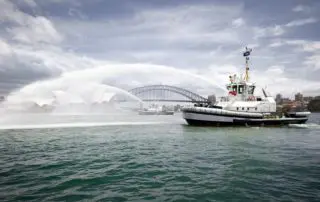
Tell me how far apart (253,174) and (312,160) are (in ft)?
20.7

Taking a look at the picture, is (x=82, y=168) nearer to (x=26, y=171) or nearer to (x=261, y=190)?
(x=26, y=171)

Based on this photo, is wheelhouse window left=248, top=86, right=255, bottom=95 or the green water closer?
the green water

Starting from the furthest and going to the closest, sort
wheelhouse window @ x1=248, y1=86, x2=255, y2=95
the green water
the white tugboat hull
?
wheelhouse window @ x1=248, y1=86, x2=255, y2=95 < the white tugboat hull < the green water

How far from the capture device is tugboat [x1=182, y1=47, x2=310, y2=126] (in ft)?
126

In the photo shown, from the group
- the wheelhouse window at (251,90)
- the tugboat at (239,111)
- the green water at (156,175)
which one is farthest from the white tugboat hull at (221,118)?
the green water at (156,175)

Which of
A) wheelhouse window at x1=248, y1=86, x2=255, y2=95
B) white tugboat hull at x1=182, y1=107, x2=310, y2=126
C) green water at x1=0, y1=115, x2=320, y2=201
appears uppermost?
wheelhouse window at x1=248, y1=86, x2=255, y2=95

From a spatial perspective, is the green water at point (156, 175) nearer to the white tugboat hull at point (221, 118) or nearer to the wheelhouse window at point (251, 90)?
the white tugboat hull at point (221, 118)

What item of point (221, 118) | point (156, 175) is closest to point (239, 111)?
point (221, 118)

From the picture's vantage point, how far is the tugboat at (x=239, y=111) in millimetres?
38500

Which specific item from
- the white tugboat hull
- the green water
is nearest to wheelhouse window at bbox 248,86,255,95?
the white tugboat hull

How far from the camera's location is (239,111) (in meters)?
40.2

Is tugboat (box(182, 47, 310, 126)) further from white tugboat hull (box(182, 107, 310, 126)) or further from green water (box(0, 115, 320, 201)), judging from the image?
green water (box(0, 115, 320, 201))

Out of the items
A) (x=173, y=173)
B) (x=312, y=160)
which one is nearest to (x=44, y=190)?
(x=173, y=173)

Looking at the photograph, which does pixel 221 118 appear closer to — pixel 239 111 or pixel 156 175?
pixel 239 111
